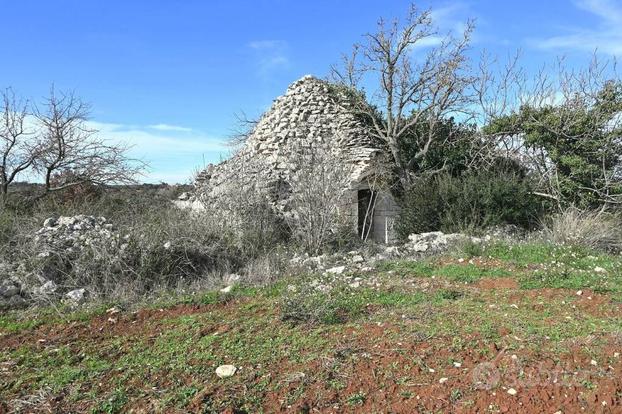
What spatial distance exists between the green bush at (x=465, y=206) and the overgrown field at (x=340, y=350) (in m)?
4.83

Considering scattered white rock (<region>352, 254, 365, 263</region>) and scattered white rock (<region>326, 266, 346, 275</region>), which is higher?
scattered white rock (<region>352, 254, 365, 263</region>)

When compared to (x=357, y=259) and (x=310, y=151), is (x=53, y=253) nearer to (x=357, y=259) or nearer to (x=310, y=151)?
(x=357, y=259)

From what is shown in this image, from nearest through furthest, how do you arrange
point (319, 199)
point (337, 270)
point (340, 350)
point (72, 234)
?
point (340, 350) → point (337, 270) → point (72, 234) → point (319, 199)

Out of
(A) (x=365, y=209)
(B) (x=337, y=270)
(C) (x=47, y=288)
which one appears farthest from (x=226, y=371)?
(A) (x=365, y=209)

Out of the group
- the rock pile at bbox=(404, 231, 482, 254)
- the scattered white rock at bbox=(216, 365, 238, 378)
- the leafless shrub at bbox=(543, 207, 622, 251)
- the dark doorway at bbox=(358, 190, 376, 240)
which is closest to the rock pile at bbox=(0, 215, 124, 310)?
the scattered white rock at bbox=(216, 365, 238, 378)

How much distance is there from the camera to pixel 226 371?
408 centimetres

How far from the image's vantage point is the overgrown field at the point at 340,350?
3.62 meters

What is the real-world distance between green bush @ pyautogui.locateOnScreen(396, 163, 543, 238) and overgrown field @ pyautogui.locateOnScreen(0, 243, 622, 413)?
4833 mm

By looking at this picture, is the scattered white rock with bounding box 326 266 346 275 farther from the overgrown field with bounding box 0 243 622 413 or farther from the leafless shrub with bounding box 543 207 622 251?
the leafless shrub with bounding box 543 207 622 251

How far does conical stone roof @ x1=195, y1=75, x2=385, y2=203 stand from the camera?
1303cm

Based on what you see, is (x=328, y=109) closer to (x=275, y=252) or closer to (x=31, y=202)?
(x=275, y=252)

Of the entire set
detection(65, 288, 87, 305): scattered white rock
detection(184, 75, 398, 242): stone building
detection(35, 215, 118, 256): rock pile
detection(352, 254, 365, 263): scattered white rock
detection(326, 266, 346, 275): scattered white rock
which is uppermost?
detection(184, 75, 398, 242): stone building

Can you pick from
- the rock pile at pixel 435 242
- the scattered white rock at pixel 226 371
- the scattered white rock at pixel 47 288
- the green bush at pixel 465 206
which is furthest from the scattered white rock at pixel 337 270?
the green bush at pixel 465 206

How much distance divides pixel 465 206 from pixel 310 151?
3.87m
